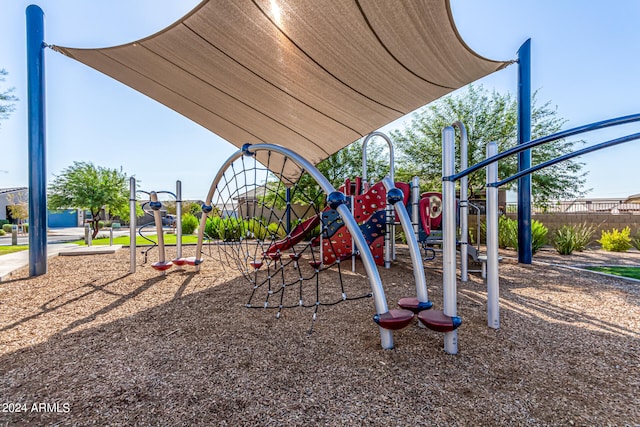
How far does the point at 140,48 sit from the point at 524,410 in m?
4.73

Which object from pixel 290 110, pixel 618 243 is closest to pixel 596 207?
Result: pixel 618 243

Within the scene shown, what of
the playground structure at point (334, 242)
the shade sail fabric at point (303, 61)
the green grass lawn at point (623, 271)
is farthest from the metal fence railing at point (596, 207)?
the shade sail fabric at point (303, 61)

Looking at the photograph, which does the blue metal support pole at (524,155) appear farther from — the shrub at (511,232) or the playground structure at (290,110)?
the shrub at (511,232)

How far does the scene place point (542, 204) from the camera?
374 inches

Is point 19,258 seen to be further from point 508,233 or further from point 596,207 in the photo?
point 596,207

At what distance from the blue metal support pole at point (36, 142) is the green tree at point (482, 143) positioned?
900 cm

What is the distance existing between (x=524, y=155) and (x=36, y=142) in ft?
26.8

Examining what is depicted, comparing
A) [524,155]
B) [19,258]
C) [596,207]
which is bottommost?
[19,258]

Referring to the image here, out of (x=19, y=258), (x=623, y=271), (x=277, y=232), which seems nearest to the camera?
(x=623, y=271)

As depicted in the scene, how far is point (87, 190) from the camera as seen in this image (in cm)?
1242

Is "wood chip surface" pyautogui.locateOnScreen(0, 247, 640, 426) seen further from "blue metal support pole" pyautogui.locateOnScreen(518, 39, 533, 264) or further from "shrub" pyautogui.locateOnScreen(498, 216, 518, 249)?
"shrub" pyautogui.locateOnScreen(498, 216, 518, 249)

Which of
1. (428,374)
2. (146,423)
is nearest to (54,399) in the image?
(146,423)

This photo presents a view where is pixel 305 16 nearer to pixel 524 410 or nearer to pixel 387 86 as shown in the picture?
pixel 387 86

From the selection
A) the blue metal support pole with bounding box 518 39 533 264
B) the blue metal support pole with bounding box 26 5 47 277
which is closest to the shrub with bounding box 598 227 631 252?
the blue metal support pole with bounding box 518 39 533 264
